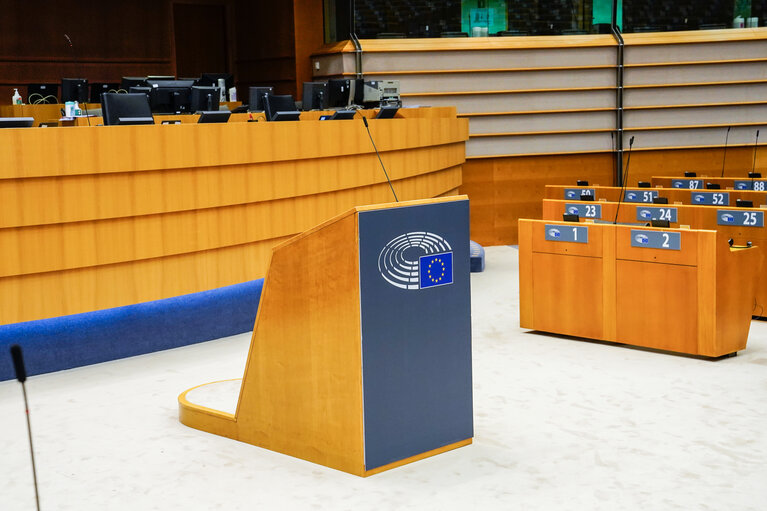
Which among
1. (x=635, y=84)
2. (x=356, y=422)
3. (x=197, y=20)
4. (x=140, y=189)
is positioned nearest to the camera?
(x=356, y=422)

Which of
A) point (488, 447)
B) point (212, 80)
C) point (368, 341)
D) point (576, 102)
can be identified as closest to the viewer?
point (368, 341)

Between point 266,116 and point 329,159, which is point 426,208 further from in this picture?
point 266,116

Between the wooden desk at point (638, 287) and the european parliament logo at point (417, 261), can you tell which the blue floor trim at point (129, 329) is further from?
the european parliament logo at point (417, 261)

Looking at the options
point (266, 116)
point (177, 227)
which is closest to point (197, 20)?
point (266, 116)

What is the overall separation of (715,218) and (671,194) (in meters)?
1.46

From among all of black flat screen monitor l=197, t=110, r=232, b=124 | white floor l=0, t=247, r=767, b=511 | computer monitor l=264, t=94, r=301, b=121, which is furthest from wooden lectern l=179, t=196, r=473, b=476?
computer monitor l=264, t=94, r=301, b=121

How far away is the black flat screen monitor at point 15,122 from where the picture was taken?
495cm

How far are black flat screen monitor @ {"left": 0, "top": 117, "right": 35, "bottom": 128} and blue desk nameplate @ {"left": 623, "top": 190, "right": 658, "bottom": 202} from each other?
17.9 feet

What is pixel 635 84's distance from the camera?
11070mm

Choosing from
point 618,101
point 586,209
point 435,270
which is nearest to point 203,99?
point 586,209

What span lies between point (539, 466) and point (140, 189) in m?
2.81

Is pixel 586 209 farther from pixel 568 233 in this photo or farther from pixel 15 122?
pixel 15 122

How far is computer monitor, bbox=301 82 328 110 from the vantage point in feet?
30.5

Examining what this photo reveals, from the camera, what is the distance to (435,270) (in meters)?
3.67
